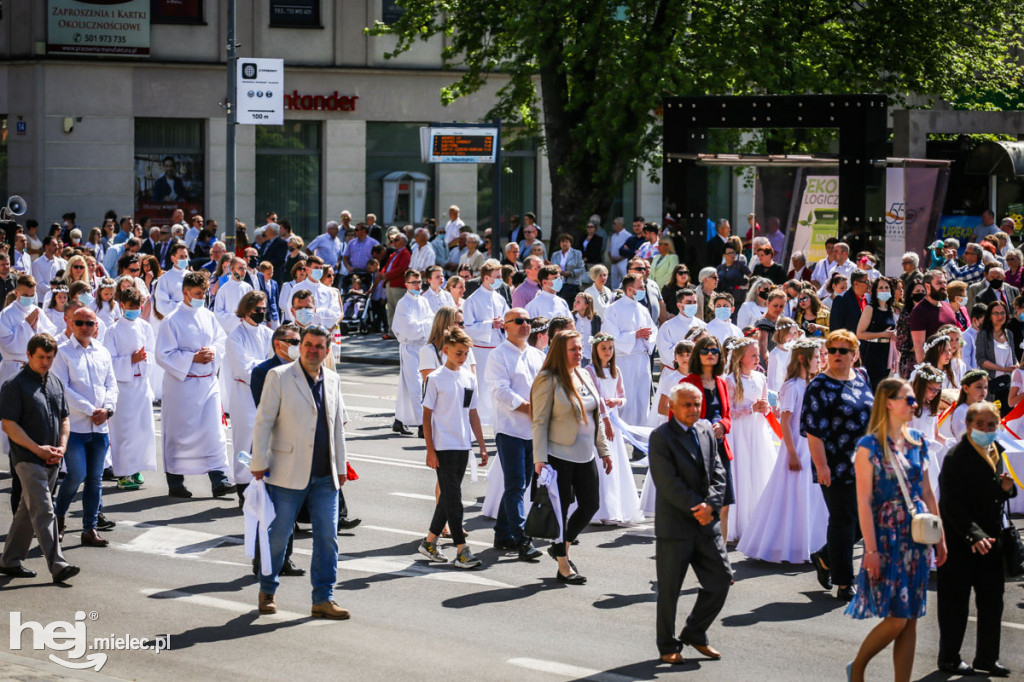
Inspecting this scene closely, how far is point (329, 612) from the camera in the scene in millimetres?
10164

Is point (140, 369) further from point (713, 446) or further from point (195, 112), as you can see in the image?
point (195, 112)

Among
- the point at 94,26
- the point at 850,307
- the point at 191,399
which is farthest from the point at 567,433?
the point at 94,26

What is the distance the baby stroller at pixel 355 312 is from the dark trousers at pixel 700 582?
20787mm

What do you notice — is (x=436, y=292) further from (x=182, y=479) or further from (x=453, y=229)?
(x=453, y=229)

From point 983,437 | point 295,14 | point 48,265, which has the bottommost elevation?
point 983,437

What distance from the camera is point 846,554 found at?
1080 cm

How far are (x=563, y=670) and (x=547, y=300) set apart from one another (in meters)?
9.04

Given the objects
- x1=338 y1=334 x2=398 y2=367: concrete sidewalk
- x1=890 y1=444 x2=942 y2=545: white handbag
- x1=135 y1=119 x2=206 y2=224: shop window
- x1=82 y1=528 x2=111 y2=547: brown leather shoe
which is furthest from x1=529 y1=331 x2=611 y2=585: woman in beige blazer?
x1=135 y1=119 x2=206 y2=224: shop window

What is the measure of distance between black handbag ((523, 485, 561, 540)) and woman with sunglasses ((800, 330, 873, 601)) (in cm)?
173

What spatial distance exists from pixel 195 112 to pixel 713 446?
96.5ft

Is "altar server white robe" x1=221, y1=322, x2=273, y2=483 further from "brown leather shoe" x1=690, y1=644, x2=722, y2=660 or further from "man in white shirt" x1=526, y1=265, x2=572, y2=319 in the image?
"brown leather shoe" x1=690, y1=644, x2=722, y2=660

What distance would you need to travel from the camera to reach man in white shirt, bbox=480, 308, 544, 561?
38.9 feet

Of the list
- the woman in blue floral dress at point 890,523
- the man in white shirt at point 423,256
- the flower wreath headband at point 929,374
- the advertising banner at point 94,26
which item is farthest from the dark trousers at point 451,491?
the advertising banner at point 94,26

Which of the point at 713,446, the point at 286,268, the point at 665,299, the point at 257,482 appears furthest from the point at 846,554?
the point at 286,268
